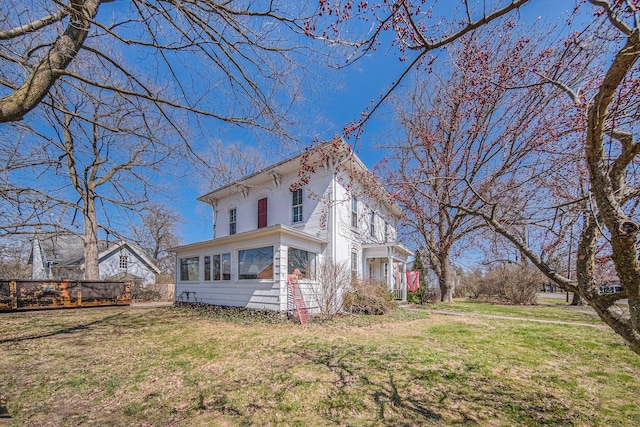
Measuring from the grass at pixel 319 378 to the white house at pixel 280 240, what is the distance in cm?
309

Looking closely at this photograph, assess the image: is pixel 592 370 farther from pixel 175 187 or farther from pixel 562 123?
pixel 175 187

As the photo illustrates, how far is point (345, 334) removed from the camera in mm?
6996

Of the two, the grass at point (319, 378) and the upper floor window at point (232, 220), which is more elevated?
the upper floor window at point (232, 220)

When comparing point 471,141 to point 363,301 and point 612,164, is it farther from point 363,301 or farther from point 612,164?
point 612,164

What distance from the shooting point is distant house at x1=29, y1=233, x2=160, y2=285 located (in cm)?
2473

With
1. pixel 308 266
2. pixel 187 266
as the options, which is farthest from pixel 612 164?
pixel 187 266

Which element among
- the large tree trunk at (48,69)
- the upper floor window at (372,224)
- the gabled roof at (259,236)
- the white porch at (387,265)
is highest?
the large tree trunk at (48,69)

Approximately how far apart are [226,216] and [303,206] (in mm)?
5931

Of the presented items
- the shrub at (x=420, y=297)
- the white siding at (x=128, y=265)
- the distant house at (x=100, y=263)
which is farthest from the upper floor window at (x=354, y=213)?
the white siding at (x=128, y=265)

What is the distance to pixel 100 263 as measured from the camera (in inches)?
1056

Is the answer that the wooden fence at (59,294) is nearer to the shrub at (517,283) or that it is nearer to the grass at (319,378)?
the grass at (319,378)

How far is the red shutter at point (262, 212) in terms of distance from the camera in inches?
544

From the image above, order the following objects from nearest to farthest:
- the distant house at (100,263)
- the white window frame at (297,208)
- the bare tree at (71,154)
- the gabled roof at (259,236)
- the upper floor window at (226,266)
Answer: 1. the bare tree at (71,154)
2. the gabled roof at (259,236)
3. the upper floor window at (226,266)
4. the white window frame at (297,208)
5. the distant house at (100,263)

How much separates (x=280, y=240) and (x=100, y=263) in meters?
27.1
